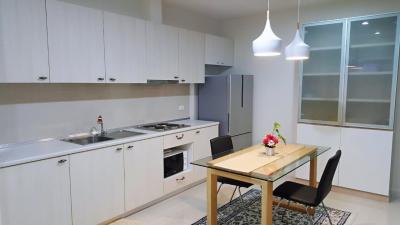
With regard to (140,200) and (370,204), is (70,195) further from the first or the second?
(370,204)

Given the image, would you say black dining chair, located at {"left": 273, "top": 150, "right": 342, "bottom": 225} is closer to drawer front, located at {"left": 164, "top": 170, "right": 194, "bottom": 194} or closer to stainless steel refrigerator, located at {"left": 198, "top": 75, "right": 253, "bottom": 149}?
drawer front, located at {"left": 164, "top": 170, "right": 194, "bottom": 194}

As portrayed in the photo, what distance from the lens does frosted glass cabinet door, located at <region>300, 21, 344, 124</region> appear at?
3.77m

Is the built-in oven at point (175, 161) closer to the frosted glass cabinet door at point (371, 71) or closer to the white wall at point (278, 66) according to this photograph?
the white wall at point (278, 66)

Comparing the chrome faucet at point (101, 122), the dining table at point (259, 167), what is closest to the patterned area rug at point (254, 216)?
the dining table at point (259, 167)

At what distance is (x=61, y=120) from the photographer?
3012mm

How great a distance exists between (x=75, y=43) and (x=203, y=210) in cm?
229

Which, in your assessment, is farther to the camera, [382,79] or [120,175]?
[382,79]

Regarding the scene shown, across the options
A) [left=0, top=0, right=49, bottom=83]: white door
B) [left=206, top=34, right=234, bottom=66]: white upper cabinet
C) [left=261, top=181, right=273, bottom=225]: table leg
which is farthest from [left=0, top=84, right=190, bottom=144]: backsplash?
[left=261, top=181, right=273, bottom=225]: table leg

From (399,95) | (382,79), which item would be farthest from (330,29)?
(399,95)

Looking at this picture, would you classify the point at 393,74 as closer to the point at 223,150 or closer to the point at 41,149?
the point at 223,150

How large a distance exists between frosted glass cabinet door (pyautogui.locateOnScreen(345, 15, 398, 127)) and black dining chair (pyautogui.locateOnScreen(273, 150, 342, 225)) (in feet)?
4.78

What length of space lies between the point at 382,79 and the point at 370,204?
157 cm

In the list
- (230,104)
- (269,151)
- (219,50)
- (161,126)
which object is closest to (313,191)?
(269,151)

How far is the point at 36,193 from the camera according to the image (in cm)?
234
